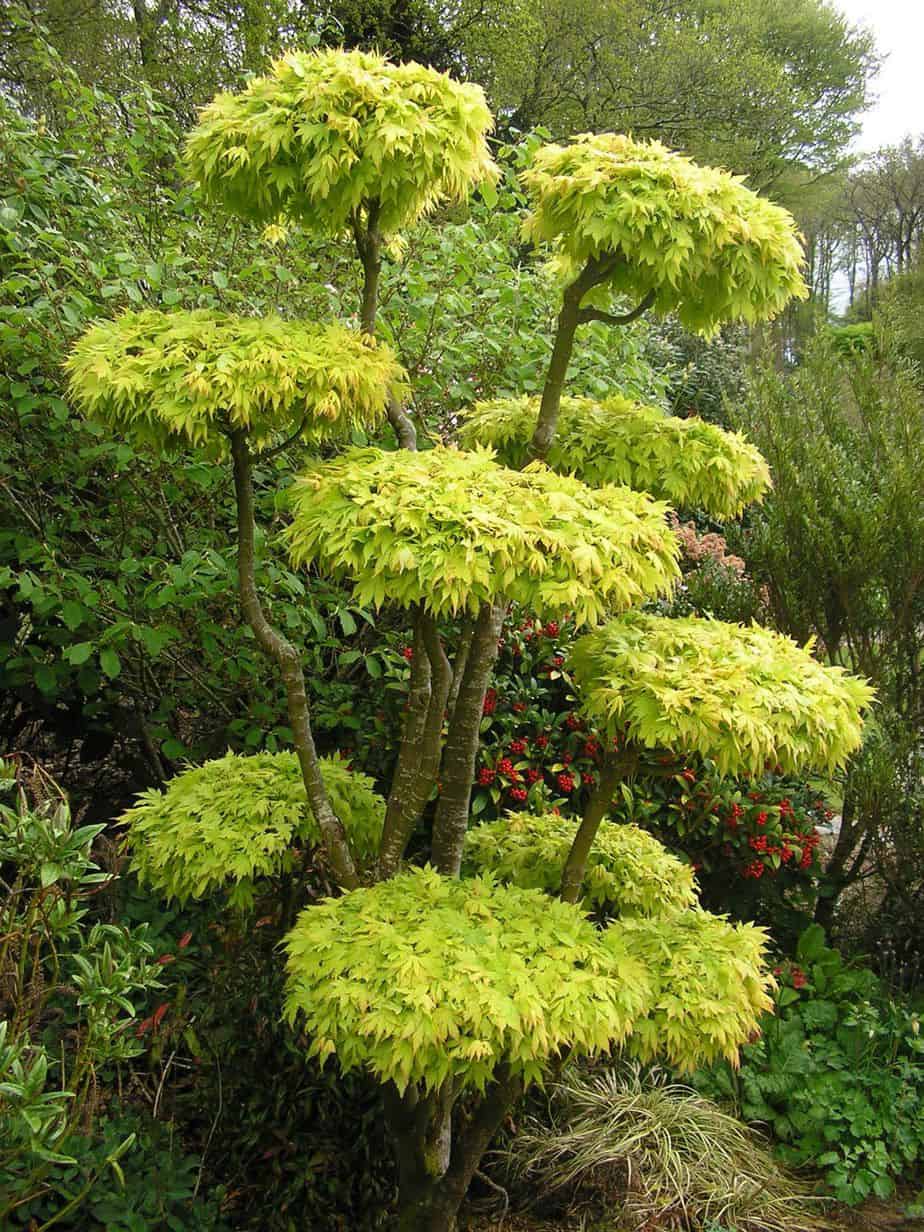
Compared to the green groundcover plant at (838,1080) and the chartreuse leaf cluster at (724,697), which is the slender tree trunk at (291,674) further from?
the green groundcover plant at (838,1080)

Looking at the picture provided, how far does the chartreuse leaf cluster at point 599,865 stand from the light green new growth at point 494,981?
9.5 inches

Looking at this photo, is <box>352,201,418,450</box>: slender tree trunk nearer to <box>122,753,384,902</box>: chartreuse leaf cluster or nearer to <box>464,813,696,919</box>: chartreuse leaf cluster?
<box>122,753,384,902</box>: chartreuse leaf cluster

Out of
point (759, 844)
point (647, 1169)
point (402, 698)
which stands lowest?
point (647, 1169)

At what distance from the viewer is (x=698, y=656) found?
2.01 m

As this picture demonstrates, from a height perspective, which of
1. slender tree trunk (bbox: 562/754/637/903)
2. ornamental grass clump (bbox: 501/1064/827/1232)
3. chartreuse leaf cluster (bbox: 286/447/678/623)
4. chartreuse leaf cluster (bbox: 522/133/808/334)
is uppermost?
chartreuse leaf cluster (bbox: 522/133/808/334)

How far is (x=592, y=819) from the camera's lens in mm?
2232

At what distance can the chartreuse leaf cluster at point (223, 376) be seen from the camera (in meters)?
1.74

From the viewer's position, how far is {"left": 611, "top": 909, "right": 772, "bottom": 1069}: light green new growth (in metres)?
1.93

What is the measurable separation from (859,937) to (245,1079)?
8.41ft

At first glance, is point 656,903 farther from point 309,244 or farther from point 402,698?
point 309,244

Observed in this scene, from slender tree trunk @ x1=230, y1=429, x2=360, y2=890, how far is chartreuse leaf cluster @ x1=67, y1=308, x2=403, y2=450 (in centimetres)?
15

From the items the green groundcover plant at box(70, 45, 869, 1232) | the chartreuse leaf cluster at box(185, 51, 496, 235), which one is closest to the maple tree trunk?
the green groundcover plant at box(70, 45, 869, 1232)

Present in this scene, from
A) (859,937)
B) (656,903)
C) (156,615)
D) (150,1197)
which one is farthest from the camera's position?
(859,937)

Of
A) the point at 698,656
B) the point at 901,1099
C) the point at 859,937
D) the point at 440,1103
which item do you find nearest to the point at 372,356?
the point at 698,656
